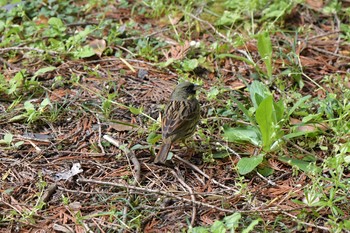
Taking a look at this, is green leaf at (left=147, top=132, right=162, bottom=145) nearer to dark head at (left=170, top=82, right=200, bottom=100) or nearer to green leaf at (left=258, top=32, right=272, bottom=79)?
dark head at (left=170, top=82, right=200, bottom=100)

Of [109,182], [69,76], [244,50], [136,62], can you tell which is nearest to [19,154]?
[109,182]

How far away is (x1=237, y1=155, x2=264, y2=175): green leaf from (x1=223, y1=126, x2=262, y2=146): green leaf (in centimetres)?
25

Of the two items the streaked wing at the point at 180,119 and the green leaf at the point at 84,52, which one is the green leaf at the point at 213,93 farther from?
the green leaf at the point at 84,52

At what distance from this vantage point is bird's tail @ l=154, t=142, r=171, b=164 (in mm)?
5055

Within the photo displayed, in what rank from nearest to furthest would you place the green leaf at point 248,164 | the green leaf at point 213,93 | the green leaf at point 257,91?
1. the green leaf at point 248,164
2. the green leaf at point 257,91
3. the green leaf at point 213,93

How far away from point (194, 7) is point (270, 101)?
2.91 meters

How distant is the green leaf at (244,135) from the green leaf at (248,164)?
0.25m

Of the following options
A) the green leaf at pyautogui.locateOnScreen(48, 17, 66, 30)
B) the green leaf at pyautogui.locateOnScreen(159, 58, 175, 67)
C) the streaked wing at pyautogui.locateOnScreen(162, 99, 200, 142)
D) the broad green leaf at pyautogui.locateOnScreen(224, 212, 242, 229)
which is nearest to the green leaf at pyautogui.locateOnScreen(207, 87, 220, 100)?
the streaked wing at pyautogui.locateOnScreen(162, 99, 200, 142)

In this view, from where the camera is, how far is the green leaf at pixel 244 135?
522 centimetres

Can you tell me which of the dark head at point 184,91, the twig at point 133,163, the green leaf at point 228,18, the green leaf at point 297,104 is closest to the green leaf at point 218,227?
the twig at point 133,163

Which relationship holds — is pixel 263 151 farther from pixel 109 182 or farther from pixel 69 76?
pixel 69 76

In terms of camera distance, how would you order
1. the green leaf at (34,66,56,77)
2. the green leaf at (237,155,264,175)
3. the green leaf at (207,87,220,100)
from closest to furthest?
the green leaf at (237,155,264,175), the green leaf at (207,87,220,100), the green leaf at (34,66,56,77)

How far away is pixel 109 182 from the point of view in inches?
A: 190

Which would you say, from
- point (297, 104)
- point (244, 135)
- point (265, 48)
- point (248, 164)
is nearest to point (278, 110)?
point (297, 104)
